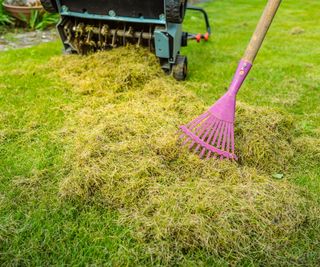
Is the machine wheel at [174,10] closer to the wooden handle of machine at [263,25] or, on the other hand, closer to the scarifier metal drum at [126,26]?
the scarifier metal drum at [126,26]

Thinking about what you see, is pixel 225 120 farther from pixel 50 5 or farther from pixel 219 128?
pixel 50 5

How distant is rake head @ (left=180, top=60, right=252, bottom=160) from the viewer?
Answer: 2.20 meters

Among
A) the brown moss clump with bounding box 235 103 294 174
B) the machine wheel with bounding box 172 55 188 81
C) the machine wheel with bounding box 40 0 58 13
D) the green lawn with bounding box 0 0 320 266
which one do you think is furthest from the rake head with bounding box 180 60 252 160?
the machine wheel with bounding box 40 0 58 13

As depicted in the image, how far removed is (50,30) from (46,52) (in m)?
1.46

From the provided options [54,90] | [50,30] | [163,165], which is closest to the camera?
[163,165]

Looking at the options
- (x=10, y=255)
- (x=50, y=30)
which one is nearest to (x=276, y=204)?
(x=10, y=255)

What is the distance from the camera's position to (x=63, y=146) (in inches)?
97.5

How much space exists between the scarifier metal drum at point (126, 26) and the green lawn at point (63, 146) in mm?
469

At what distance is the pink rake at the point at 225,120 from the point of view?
86.4 inches

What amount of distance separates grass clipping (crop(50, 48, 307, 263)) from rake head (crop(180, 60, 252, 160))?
0.28ft

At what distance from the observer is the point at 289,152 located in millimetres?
2387

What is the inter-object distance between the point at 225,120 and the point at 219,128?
0.07m

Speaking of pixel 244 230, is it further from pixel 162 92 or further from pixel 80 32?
pixel 80 32

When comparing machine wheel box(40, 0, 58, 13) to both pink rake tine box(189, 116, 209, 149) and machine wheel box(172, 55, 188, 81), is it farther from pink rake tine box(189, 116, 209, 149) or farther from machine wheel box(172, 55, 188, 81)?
pink rake tine box(189, 116, 209, 149)
